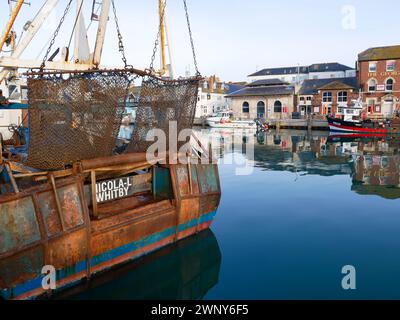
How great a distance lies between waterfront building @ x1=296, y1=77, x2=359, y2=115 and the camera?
182 feet

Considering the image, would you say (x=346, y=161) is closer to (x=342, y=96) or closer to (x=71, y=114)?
(x=71, y=114)

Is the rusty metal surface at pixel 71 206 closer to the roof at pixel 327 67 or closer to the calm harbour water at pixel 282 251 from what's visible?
the calm harbour water at pixel 282 251

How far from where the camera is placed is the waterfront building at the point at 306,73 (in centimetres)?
7206

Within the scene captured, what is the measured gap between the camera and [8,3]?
→ 18.6 meters

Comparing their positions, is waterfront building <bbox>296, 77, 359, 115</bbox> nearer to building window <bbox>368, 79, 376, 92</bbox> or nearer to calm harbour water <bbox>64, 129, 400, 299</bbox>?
building window <bbox>368, 79, 376, 92</bbox>

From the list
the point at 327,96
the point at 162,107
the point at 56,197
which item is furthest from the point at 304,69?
the point at 56,197

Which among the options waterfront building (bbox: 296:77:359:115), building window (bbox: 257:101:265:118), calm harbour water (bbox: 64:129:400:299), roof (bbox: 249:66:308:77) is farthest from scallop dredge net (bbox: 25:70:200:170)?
roof (bbox: 249:66:308:77)

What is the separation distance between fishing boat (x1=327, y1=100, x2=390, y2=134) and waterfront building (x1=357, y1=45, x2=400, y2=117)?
771 centimetres

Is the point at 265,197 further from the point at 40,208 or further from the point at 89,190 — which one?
the point at 40,208

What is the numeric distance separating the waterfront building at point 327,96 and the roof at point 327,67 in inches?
523

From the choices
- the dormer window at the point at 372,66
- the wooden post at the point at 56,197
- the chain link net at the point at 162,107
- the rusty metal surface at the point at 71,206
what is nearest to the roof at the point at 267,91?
the dormer window at the point at 372,66

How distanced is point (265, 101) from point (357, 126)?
859 inches
